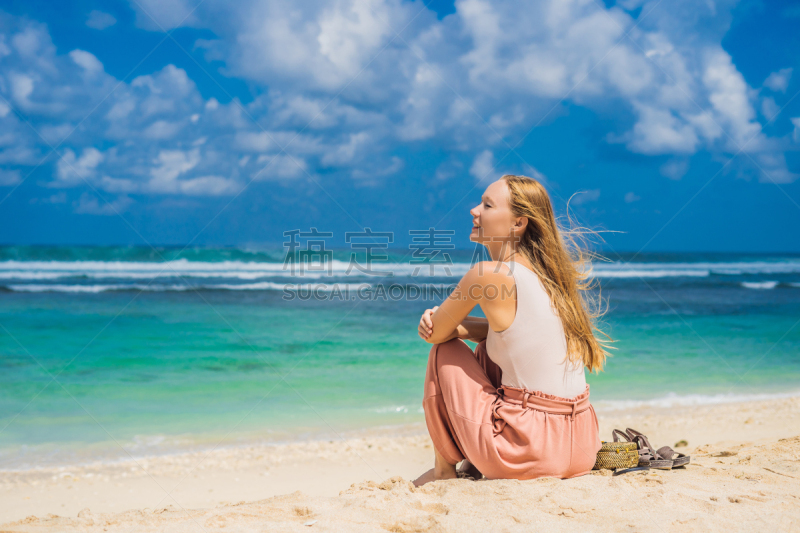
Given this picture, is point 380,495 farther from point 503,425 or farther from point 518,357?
point 518,357

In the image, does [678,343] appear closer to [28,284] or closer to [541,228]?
[541,228]

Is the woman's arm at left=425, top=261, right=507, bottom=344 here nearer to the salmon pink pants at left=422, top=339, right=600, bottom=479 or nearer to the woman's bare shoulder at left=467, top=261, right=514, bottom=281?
the woman's bare shoulder at left=467, top=261, right=514, bottom=281

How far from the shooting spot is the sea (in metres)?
4.88

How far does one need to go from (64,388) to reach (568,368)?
234 inches

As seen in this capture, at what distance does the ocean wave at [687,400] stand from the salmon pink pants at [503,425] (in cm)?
329

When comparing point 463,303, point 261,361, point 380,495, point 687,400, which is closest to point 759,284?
point 687,400

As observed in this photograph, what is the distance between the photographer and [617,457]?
8.99ft

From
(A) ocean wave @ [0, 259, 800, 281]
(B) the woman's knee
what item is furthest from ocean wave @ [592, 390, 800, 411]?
(A) ocean wave @ [0, 259, 800, 281]

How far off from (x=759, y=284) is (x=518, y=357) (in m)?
24.1

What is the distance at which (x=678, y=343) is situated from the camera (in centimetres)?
894

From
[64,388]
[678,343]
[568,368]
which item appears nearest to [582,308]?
[568,368]

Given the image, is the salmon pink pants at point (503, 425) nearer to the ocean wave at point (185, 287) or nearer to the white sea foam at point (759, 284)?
the ocean wave at point (185, 287)

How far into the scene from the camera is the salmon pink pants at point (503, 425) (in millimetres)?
2490

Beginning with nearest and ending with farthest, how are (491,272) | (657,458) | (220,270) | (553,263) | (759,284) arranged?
(491,272)
(553,263)
(657,458)
(759,284)
(220,270)
